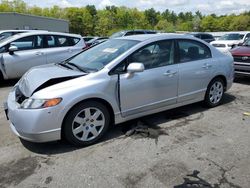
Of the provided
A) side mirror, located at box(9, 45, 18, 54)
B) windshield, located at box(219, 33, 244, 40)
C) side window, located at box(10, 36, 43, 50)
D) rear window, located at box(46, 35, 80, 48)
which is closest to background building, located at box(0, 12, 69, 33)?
windshield, located at box(219, 33, 244, 40)

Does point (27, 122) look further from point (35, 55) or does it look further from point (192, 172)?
point (35, 55)

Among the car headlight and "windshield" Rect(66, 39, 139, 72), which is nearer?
the car headlight

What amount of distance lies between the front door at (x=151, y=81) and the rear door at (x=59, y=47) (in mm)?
4442

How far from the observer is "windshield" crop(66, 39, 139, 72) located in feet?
13.5

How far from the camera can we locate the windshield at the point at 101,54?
13.5 ft

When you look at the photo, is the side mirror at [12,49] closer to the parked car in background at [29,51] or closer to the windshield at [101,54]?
the parked car in background at [29,51]

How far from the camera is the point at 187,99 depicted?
16.2 feet

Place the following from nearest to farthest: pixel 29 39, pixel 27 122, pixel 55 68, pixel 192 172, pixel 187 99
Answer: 1. pixel 192 172
2. pixel 27 122
3. pixel 55 68
4. pixel 187 99
5. pixel 29 39

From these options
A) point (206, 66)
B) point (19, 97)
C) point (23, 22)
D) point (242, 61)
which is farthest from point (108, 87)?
point (23, 22)

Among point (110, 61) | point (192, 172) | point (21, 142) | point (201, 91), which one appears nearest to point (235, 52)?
point (201, 91)

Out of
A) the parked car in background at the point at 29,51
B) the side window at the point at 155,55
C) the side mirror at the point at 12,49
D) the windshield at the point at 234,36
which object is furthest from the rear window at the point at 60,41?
the windshield at the point at 234,36

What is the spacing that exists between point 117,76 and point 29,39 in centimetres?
491

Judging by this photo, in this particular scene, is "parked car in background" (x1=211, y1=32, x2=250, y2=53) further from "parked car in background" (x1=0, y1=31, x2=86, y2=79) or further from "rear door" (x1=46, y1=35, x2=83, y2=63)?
"parked car in background" (x1=0, y1=31, x2=86, y2=79)

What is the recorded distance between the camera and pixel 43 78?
3.82 metres
